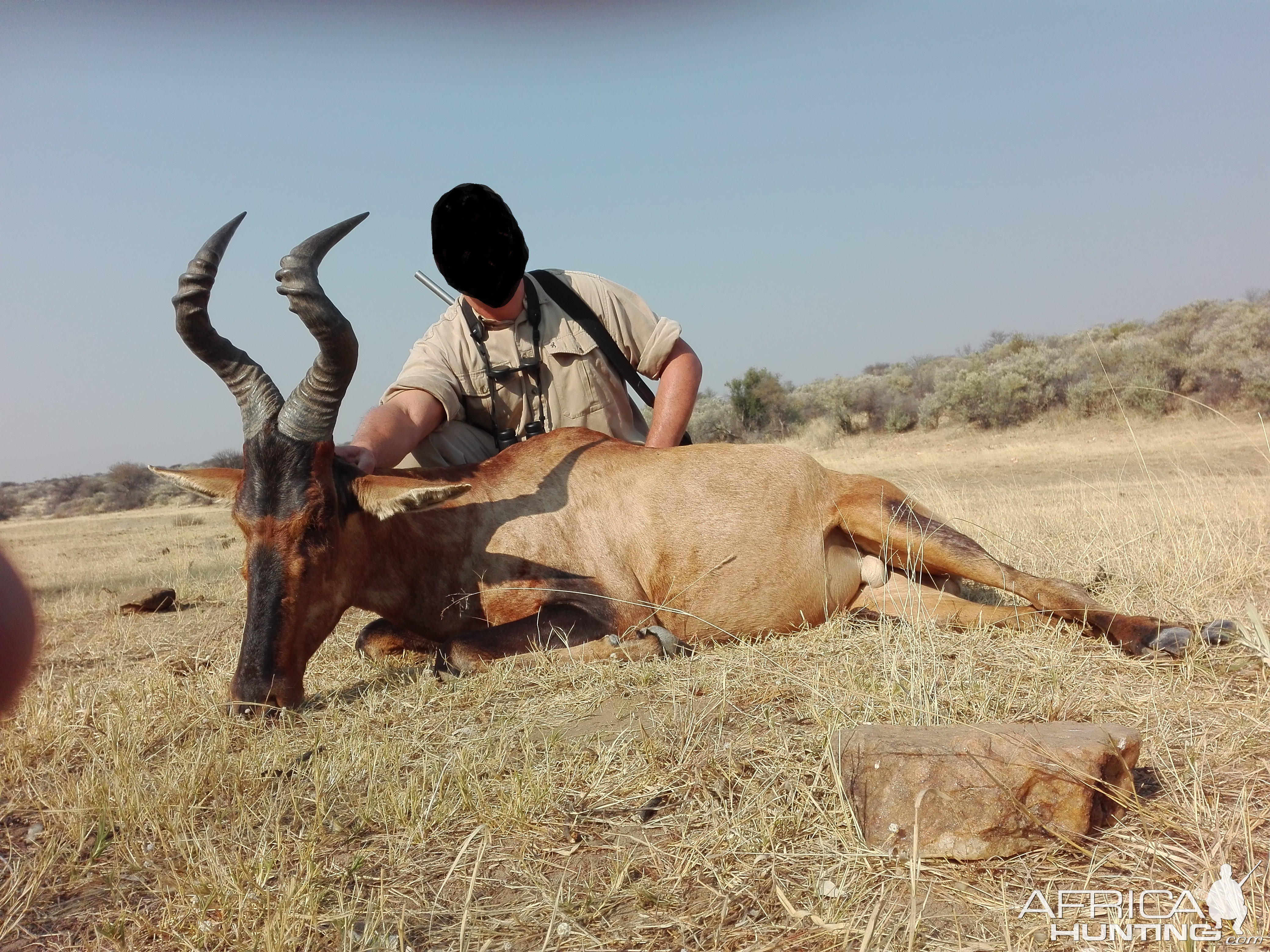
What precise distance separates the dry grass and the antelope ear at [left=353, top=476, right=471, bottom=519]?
80cm

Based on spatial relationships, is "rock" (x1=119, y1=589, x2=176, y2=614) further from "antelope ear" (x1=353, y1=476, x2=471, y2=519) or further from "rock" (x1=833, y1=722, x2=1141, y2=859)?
"rock" (x1=833, y1=722, x2=1141, y2=859)

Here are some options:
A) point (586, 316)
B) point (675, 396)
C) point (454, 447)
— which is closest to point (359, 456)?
point (454, 447)

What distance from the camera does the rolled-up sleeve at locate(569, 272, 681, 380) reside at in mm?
6543

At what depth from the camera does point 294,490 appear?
4.08m

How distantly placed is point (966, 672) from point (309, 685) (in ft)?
9.99

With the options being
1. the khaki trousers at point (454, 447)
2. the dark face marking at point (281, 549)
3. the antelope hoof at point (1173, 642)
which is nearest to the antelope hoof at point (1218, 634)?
the antelope hoof at point (1173, 642)

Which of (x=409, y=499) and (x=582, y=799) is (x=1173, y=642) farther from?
(x=409, y=499)

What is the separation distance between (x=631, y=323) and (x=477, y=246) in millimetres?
1222

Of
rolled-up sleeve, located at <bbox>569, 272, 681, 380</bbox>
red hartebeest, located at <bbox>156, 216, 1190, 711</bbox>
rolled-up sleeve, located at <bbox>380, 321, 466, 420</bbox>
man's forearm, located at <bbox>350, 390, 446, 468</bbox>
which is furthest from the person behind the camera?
rolled-up sleeve, located at <bbox>569, 272, 681, 380</bbox>

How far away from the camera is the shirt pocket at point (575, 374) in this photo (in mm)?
6348

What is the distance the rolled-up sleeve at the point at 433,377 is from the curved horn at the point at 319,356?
1.74 metres

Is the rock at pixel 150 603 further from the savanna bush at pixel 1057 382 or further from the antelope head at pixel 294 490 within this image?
the savanna bush at pixel 1057 382

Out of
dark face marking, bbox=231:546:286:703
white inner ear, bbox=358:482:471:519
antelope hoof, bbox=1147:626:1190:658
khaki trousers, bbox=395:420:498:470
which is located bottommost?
antelope hoof, bbox=1147:626:1190:658

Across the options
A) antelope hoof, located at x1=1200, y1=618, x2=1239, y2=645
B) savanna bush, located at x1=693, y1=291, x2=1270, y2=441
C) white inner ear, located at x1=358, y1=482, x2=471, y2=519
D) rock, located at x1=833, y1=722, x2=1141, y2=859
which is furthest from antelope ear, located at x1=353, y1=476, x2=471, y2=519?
savanna bush, located at x1=693, y1=291, x2=1270, y2=441
